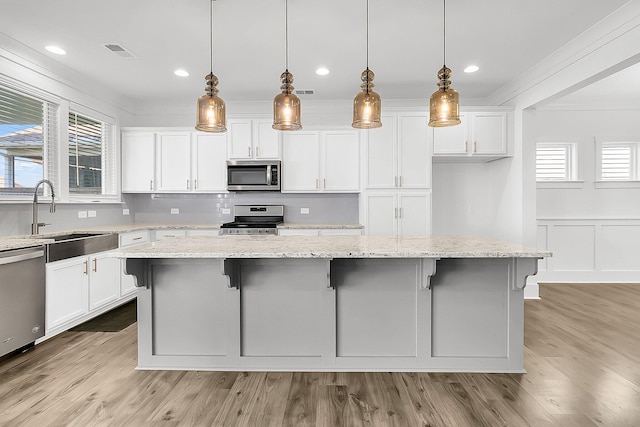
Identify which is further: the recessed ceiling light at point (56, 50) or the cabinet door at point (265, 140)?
the cabinet door at point (265, 140)

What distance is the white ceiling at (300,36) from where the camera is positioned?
106 inches

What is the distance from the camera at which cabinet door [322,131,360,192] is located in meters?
4.69

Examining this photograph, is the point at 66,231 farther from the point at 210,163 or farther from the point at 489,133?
the point at 489,133

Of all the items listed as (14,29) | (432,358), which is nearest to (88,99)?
(14,29)

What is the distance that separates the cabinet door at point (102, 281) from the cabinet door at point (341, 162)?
8.77 feet

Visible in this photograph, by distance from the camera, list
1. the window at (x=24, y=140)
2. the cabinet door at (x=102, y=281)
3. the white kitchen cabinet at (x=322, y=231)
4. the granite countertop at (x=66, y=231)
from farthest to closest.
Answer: the white kitchen cabinet at (x=322, y=231), the cabinet door at (x=102, y=281), the window at (x=24, y=140), the granite countertop at (x=66, y=231)

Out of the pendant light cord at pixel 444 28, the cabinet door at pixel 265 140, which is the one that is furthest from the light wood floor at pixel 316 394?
the cabinet door at pixel 265 140

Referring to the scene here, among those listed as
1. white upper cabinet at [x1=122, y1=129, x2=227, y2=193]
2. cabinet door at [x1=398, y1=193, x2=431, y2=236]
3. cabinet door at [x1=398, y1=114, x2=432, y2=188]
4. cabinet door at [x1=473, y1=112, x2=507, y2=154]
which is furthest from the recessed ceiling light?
cabinet door at [x1=473, y1=112, x2=507, y2=154]

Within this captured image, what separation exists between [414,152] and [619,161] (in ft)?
10.8

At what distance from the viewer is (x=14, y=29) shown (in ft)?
9.84

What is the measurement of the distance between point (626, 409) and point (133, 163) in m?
5.51

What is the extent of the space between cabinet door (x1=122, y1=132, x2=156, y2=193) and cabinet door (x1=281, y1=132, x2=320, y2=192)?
1.83m

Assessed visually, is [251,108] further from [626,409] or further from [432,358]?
[626,409]

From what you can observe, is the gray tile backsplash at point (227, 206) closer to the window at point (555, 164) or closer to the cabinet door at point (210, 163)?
the cabinet door at point (210, 163)
